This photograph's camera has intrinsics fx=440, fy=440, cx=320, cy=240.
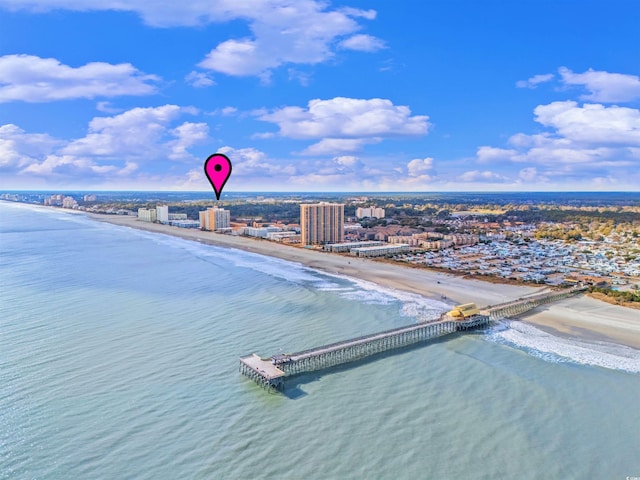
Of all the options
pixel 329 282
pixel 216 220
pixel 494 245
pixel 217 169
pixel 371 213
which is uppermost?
pixel 217 169

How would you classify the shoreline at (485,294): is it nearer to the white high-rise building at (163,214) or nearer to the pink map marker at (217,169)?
the pink map marker at (217,169)

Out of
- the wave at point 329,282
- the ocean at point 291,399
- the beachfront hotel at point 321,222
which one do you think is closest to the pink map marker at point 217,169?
the ocean at point 291,399

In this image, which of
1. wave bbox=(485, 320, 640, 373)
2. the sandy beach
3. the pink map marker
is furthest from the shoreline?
the pink map marker

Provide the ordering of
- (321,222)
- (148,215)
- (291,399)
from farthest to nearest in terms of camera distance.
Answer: (148,215)
(321,222)
(291,399)

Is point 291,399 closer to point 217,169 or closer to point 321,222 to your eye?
point 217,169

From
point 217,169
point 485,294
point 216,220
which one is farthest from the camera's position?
point 216,220

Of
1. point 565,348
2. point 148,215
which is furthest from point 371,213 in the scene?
point 565,348

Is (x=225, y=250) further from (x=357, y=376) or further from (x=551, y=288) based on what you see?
(x=357, y=376)
